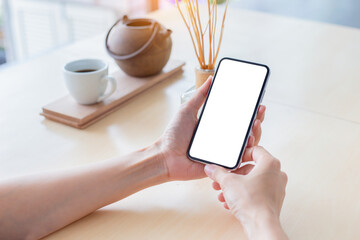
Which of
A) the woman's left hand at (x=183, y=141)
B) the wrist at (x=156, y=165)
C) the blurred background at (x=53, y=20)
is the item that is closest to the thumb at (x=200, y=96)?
the woman's left hand at (x=183, y=141)

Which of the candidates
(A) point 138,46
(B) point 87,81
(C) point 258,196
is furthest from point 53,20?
(C) point 258,196

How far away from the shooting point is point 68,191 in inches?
28.1

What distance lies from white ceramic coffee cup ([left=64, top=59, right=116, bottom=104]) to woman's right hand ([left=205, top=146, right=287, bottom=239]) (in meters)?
0.44

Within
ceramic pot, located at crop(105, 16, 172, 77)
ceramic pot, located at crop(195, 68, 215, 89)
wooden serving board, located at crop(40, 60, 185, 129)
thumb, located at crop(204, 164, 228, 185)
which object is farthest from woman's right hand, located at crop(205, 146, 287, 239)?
ceramic pot, located at crop(105, 16, 172, 77)

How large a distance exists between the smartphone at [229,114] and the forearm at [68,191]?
9 centimetres

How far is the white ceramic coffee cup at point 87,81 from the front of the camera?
98 cm

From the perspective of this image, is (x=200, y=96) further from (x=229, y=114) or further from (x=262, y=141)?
(x=262, y=141)

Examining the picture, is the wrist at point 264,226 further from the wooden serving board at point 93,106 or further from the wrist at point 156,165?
the wooden serving board at point 93,106

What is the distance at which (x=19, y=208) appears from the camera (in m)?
0.68

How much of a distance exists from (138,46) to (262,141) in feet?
1.37

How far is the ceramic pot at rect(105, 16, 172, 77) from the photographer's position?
111 centimetres

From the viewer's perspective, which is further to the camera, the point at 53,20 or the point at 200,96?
the point at 53,20

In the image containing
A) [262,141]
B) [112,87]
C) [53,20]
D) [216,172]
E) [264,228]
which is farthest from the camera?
[53,20]

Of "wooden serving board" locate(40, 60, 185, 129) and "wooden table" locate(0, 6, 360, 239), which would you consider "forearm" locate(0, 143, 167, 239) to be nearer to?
"wooden table" locate(0, 6, 360, 239)
